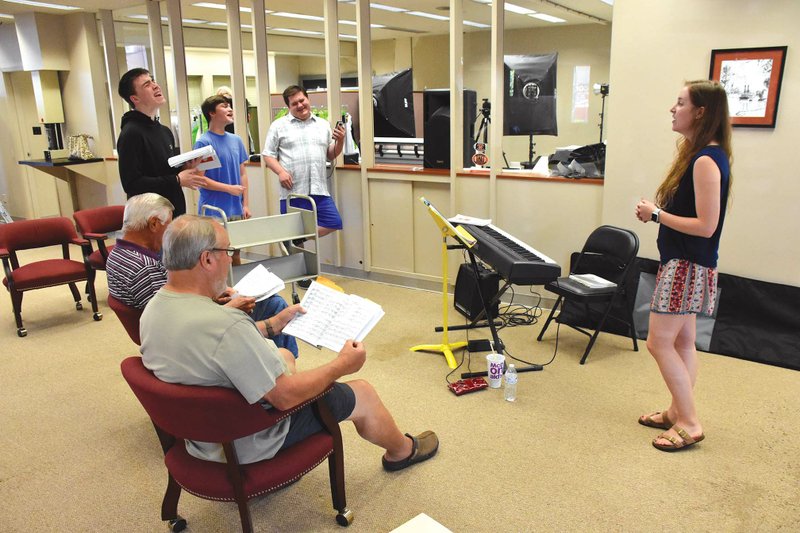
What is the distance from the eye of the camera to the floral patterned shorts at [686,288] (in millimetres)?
2518

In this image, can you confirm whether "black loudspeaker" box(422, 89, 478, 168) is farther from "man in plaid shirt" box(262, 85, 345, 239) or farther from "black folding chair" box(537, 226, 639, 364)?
"black folding chair" box(537, 226, 639, 364)

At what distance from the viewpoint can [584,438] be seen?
111 inches

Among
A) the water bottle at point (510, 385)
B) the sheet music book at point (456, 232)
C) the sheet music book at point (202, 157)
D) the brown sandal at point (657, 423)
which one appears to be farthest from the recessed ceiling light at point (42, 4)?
the brown sandal at point (657, 423)

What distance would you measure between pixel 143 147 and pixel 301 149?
1.58 meters

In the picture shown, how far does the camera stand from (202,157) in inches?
145

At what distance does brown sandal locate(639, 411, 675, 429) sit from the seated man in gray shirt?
162 cm

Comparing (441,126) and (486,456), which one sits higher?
(441,126)

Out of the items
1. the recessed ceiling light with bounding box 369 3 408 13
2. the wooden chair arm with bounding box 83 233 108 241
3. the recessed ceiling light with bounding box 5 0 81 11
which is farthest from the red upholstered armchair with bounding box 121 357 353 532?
the recessed ceiling light with bounding box 369 3 408 13

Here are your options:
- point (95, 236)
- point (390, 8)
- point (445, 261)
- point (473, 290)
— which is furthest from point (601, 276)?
point (390, 8)

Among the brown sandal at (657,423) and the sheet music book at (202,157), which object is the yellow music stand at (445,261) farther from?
the sheet music book at (202,157)

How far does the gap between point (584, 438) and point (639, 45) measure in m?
2.58

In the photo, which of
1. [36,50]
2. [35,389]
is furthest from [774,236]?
[36,50]

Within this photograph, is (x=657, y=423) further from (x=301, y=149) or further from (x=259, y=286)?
(x=301, y=149)

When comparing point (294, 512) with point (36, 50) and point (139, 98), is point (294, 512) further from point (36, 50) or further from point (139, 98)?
point (36, 50)
